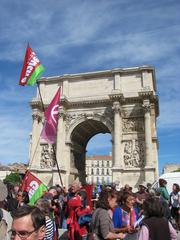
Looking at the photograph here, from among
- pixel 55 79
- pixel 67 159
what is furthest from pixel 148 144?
pixel 55 79

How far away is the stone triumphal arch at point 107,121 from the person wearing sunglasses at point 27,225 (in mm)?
20179

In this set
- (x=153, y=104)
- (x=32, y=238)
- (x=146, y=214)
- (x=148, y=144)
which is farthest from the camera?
(x=153, y=104)

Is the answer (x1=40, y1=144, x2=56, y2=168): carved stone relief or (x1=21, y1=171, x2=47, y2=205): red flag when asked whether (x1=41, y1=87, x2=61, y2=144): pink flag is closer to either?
(x1=21, y1=171, x2=47, y2=205): red flag

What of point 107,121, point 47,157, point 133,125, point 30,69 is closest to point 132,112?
point 133,125

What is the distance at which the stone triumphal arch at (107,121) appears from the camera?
22.7 meters

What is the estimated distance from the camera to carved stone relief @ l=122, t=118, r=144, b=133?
23750 millimetres

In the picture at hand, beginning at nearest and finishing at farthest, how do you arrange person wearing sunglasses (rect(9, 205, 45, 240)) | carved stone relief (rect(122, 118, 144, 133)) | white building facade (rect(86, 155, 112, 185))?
person wearing sunglasses (rect(9, 205, 45, 240)) < carved stone relief (rect(122, 118, 144, 133)) < white building facade (rect(86, 155, 112, 185))

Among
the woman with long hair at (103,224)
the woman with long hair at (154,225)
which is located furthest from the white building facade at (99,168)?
the woman with long hair at (154,225)

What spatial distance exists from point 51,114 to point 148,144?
1287 centimetres

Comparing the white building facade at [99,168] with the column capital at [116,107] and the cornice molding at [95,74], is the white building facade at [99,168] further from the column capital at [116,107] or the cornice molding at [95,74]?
the column capital at [116,107]

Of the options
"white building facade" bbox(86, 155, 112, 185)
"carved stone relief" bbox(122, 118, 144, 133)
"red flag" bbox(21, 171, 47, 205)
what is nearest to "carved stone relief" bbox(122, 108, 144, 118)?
"carved stone relief" bbox(122, 118, 144, 133)

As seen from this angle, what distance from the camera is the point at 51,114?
11.3 metres

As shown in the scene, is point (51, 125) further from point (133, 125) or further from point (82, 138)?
point (82, 138)

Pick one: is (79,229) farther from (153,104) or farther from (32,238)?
(153,104)
